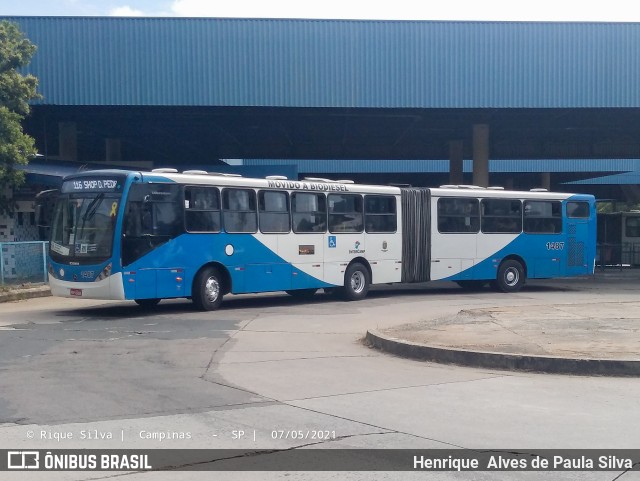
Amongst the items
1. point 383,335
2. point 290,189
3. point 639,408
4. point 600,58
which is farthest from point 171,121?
point 639,408

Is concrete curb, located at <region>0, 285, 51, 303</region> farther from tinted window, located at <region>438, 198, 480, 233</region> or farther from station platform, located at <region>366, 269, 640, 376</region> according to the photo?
tinted window, located at <region>438, 198, 480, 233</region>

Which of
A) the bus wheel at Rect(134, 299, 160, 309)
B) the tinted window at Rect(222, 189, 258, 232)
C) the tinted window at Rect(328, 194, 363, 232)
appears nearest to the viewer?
the tinted window at Rect(222, 189, 258, 232)

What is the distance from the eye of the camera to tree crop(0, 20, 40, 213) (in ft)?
81.9

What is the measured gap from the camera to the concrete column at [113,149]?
39625 millimetres

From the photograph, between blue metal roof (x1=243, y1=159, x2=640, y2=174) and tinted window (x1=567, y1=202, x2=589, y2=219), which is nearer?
tinted window (x1=567, y1=202, x2=589, y2=219)

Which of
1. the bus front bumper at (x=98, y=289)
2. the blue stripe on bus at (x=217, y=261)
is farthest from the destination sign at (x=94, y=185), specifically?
the bus front bumper at (x=98, y=289)

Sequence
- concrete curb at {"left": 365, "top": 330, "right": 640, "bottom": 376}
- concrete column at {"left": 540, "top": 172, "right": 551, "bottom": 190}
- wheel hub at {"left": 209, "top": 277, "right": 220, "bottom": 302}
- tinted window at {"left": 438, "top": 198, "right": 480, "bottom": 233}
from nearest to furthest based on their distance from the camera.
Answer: concrete curb at {"left": 365, "top": 330, "right": 640, "bottom": 376}
wheel hub at {"left": 209, "top": 277, "right": 220, "bottom": 302}
tinted window at {"left": 438, "top": 198, "right": 480, "bottom": 233}
concrete column at {"left": 540, "top": 172, "right": 551, "bottom": 190}

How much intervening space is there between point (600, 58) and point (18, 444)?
26687 mm

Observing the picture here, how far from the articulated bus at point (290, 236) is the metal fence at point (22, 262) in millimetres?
5440

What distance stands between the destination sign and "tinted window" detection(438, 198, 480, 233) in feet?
35.3

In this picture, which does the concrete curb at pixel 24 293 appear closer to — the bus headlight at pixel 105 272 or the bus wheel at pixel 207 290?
the bus headlight at pixel 105 272

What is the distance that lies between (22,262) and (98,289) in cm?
772

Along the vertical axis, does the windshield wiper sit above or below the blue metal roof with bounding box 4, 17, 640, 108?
below

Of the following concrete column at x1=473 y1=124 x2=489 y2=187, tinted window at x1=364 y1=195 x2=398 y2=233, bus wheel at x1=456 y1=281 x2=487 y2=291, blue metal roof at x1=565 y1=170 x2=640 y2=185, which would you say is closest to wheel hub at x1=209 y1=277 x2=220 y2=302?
tinted window at x1=364 y1=195 x2=398 y2=233
